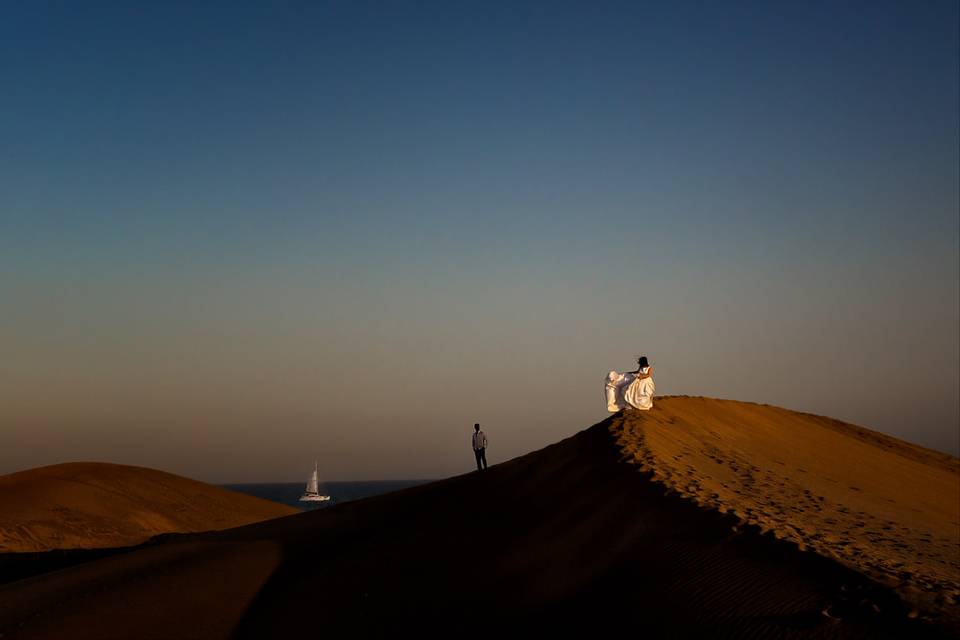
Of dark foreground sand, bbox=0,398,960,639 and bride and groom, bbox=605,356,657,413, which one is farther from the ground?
bride and groom, bbox=605,356,657,413

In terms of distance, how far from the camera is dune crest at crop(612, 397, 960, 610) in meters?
9.96

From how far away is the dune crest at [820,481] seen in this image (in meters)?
9.96

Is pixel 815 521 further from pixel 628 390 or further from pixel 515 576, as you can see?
pixel 628 390

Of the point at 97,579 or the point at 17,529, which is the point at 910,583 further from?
the point at 17,529

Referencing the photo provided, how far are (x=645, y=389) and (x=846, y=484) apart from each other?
18.0 ft

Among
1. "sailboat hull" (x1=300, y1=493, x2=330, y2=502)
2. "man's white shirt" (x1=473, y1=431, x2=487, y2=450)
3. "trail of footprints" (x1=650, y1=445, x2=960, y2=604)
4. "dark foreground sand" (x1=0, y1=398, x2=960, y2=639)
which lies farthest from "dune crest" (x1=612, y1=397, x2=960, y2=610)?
"sailboat hull" (x1=300, y1=493, x2=330, y2=502)

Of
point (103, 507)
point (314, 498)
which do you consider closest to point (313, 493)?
point (314, 498)

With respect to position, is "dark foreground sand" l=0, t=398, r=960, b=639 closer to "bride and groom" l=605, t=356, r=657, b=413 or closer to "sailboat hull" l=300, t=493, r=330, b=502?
"bride and groom" l=605, t=356, r=657, b=413

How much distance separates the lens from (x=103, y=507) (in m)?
26.7

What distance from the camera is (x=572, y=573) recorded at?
10648mm

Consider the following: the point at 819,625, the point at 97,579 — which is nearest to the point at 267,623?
the point at 97,579

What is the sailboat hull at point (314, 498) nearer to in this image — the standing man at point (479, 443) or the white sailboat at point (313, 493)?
the white sailboat at point (313, 493)

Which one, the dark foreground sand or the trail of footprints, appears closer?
the dark foreground sand

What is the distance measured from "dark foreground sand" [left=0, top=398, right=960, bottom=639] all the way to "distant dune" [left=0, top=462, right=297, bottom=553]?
7.46 meters
